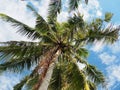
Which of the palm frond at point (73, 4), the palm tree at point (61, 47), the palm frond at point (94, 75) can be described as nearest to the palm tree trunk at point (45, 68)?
the palm tree at point (61, 47)

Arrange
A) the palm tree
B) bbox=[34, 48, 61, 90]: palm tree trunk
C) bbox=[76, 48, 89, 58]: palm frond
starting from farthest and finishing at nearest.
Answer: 1. bbox=[76, 48, 89, 58]: palm frond
2. the palm tree
3. bbox=[34, 48, 61, 90]: palm tree trunk

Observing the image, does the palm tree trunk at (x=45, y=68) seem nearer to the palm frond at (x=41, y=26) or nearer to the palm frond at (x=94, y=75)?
the palm frond at (x=41, y=26)

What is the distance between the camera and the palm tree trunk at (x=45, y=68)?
1532 cm

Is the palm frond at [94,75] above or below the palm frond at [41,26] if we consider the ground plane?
below

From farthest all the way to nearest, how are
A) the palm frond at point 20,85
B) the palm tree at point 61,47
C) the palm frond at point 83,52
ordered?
the palm frond at point 83,52, the palm frond at point 20,85, the palm tree at point 61,47

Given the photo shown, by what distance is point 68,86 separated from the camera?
1803cm

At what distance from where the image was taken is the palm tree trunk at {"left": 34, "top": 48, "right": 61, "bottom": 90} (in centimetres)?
1532

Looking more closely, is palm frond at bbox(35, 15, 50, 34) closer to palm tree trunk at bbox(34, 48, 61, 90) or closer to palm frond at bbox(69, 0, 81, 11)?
palm tree trunk at bbox(34, 48, 61, 90)

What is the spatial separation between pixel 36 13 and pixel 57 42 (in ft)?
7.51

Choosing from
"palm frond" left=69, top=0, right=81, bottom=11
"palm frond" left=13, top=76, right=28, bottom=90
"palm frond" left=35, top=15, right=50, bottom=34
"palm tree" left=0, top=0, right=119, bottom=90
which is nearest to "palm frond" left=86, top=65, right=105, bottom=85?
"palm tree" left=0, top=0, right=119, bottom=90

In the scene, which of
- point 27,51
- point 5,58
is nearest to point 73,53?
point 27,51

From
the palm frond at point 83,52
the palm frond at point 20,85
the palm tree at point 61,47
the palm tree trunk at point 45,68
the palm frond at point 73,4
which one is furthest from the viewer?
the palm frond at point 83,52

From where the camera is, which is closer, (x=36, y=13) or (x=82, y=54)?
(x=36, y=13)

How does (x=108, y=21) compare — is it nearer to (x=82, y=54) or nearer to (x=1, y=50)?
(x=82, y=54)
